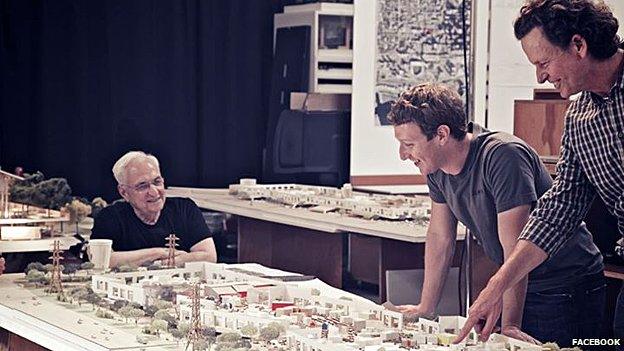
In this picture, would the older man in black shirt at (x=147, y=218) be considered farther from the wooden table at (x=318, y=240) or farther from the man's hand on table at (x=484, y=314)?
the man's hand on table at (x=484, y=314)

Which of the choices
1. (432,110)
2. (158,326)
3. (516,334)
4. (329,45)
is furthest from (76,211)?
(329,45)

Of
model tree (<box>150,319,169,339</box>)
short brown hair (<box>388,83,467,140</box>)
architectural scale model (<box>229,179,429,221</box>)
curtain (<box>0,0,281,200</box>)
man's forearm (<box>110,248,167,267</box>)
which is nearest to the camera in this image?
model tree (<box>150,319,169,339</box>)

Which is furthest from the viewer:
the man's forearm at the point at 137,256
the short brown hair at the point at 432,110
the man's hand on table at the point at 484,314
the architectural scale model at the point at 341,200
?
the architectural scale model at the point at 341,200

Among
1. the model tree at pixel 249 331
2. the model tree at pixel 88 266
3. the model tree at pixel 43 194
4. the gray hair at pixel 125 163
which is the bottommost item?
the model tree at pixel 88 266

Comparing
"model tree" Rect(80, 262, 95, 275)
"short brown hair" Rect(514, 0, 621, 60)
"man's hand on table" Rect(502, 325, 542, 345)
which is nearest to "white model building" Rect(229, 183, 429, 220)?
"model tree" Rect(80, 262, 95, 275)

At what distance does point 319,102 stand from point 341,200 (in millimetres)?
1953

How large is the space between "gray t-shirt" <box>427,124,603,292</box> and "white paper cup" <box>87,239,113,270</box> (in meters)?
1.23

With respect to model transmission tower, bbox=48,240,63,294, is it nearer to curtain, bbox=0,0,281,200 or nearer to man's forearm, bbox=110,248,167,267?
man's forearm, bbox=110,248,167,267

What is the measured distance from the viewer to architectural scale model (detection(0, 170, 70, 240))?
4.97 meters

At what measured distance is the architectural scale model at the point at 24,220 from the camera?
16.3 ft

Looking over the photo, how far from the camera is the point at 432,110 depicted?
12.0 ft

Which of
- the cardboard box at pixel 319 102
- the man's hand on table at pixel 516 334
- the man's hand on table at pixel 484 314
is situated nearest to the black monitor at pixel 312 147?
the cardboard box at pixel 319 102

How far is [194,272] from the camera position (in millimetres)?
3906

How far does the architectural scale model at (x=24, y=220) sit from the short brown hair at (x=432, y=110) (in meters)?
1.93
